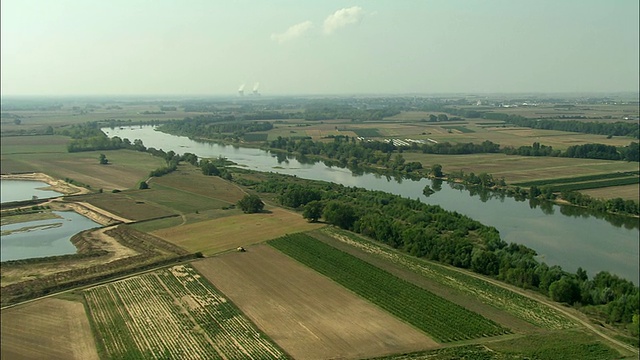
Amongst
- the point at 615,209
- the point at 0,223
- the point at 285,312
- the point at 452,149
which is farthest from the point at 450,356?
the point at 452,149

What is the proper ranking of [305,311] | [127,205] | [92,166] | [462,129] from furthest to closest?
[462,129] < [92,166] < [127,205] < [305,311]

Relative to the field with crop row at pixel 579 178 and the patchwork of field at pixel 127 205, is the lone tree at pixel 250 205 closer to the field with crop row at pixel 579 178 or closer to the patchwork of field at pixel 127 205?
the patchwork of field at pixel 127 205

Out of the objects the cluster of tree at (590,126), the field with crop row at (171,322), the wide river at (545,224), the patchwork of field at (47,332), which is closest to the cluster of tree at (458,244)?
the wide river at (545,224)

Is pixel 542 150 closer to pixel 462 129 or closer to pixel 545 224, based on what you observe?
pixel 462 129

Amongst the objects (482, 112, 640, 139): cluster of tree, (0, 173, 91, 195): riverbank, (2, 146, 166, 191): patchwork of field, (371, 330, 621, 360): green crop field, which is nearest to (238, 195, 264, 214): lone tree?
(2, 146, 166, 191): patchwork of field

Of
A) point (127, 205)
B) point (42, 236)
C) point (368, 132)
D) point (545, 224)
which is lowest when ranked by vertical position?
point (545, 224)

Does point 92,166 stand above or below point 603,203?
above

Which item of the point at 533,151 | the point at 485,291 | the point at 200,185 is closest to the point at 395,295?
the point at 485,291
